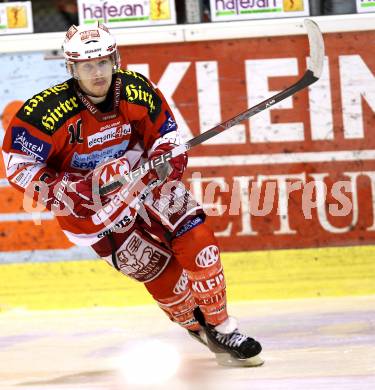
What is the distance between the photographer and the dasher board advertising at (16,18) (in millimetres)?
6289

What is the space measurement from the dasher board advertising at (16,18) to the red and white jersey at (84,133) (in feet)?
6.01

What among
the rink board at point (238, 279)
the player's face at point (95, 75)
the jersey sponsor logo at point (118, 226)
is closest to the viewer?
the player's face at point (95, 75)

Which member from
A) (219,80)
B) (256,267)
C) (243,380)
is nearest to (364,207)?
(256,267)

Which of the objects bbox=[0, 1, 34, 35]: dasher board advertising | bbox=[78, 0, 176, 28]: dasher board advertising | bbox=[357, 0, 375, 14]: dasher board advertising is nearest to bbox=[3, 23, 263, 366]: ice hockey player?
bbox=[78, 0, 176, 28]: dasher board advertising

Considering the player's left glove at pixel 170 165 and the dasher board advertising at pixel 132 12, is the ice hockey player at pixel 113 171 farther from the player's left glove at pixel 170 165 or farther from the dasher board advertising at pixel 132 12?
the dasher board advertising at pixel 132 12

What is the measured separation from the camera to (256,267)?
243 inches

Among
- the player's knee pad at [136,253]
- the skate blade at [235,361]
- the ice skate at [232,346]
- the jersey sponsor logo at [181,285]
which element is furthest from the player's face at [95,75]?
the skate blade at [235,361]

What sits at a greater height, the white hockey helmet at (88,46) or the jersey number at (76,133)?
the white hockey helmet at (88,46)

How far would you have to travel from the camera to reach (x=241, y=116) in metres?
4.67

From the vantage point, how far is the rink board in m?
6.11

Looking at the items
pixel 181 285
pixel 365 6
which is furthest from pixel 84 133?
pixel 365 6

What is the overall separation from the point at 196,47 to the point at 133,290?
1425 millimetres

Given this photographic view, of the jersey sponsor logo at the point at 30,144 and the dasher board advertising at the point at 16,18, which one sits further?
the dasher board advertising at the point at 16,18

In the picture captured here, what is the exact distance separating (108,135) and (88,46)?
0.38m
